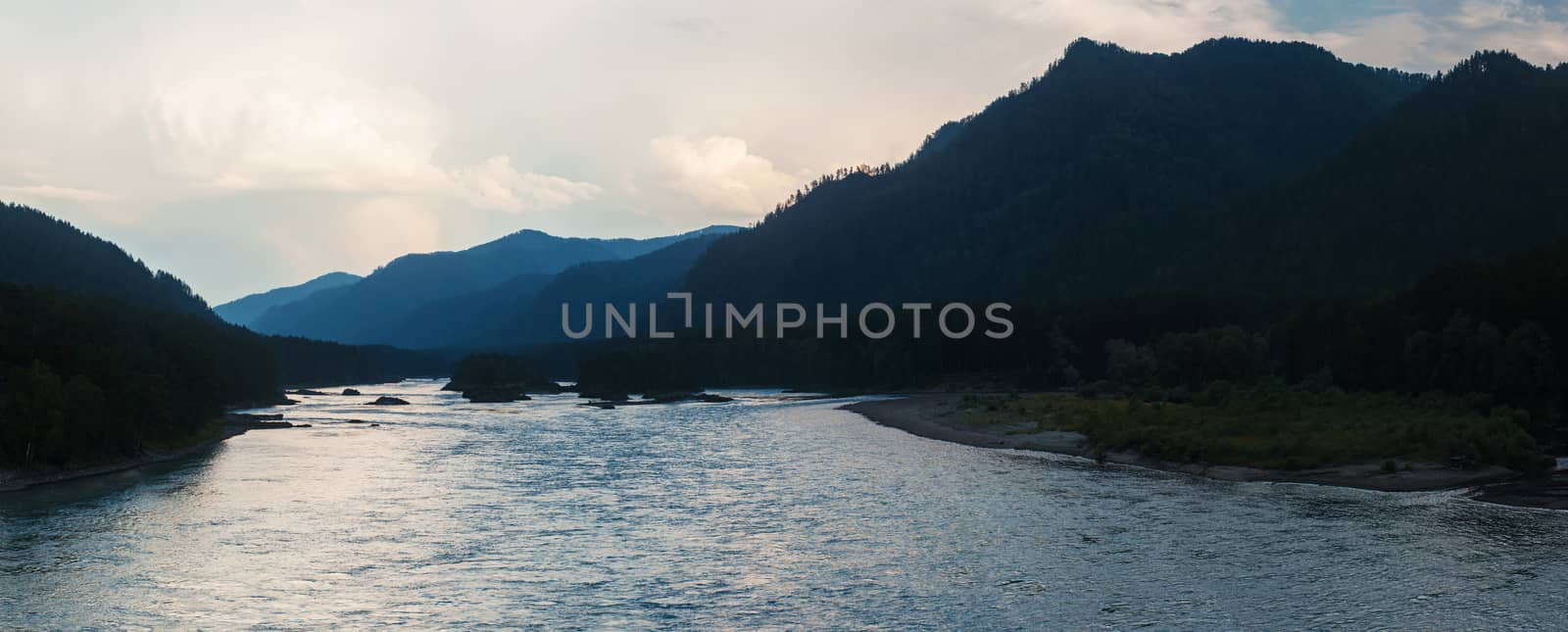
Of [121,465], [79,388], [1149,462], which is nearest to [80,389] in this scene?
[79,388]

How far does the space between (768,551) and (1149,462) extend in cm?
3891

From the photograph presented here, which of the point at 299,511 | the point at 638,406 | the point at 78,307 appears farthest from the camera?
the point at 638,406

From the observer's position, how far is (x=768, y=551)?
4625 centimetres

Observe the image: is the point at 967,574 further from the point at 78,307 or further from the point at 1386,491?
the point at 78,307

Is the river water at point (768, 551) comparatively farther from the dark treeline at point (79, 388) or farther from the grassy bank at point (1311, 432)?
the grassy bank at point (1311, 432)

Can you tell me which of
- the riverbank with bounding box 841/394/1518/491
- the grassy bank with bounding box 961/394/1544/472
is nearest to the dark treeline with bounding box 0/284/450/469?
the riverbank with bounding box 841/394/1518/491

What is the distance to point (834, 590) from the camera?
3934 centimetres

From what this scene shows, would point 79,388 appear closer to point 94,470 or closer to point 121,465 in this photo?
point 94,470

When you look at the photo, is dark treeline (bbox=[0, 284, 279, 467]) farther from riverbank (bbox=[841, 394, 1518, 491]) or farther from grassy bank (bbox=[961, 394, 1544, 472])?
grassy bank (bbox=[961, 394, 1544, 472])

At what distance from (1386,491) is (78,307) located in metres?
93.4

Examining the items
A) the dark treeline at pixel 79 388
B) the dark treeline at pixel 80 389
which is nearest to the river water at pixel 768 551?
the dark treeline at pixel 79 388

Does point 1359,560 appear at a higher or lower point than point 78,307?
lower

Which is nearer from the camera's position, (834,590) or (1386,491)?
(834,590)


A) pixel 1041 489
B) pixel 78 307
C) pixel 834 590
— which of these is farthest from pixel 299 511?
pixel 78 307
